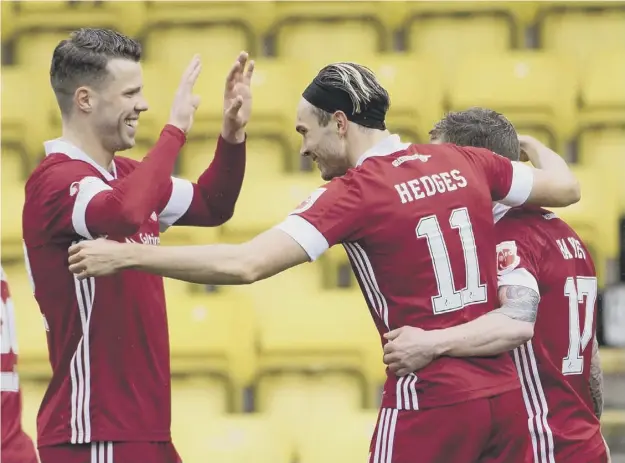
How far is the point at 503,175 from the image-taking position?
370cm

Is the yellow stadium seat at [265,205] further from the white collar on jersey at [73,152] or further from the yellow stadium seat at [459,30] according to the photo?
the white collar on jersey at [73,152]

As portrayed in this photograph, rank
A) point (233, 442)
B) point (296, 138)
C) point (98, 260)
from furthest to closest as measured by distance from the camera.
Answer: point (296, 138)
point (233, 442)
point (98, 260)

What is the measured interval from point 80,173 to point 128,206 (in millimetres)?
247

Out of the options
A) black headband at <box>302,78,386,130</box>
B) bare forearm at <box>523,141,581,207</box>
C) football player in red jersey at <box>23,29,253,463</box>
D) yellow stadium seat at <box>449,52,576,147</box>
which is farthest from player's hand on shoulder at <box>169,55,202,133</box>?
yellow stadium seat at <box>449,52,576,147</box>

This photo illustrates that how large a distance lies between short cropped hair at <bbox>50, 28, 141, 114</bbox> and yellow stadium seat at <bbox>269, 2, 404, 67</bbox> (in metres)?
3.50

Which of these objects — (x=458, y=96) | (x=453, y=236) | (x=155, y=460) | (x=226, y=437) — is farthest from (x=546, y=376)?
(x=458, y=96)

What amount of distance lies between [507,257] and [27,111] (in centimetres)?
393

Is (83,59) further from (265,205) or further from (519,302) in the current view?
(265,205)

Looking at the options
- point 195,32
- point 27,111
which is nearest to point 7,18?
point 27,111

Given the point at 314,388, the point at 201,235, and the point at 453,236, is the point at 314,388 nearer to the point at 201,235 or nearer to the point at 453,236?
the point at 201,235

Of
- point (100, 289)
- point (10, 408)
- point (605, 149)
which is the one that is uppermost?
point (605, 149)

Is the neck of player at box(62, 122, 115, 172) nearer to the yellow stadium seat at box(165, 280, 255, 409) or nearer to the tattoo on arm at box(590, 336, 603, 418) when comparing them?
the tattoo on arm at box(590, 336, 603, 418)

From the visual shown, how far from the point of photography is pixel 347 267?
649 centimetres

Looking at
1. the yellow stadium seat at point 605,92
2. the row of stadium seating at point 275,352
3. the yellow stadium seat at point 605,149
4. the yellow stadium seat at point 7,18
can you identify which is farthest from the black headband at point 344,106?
the yellow stadium seat at point 7,18
